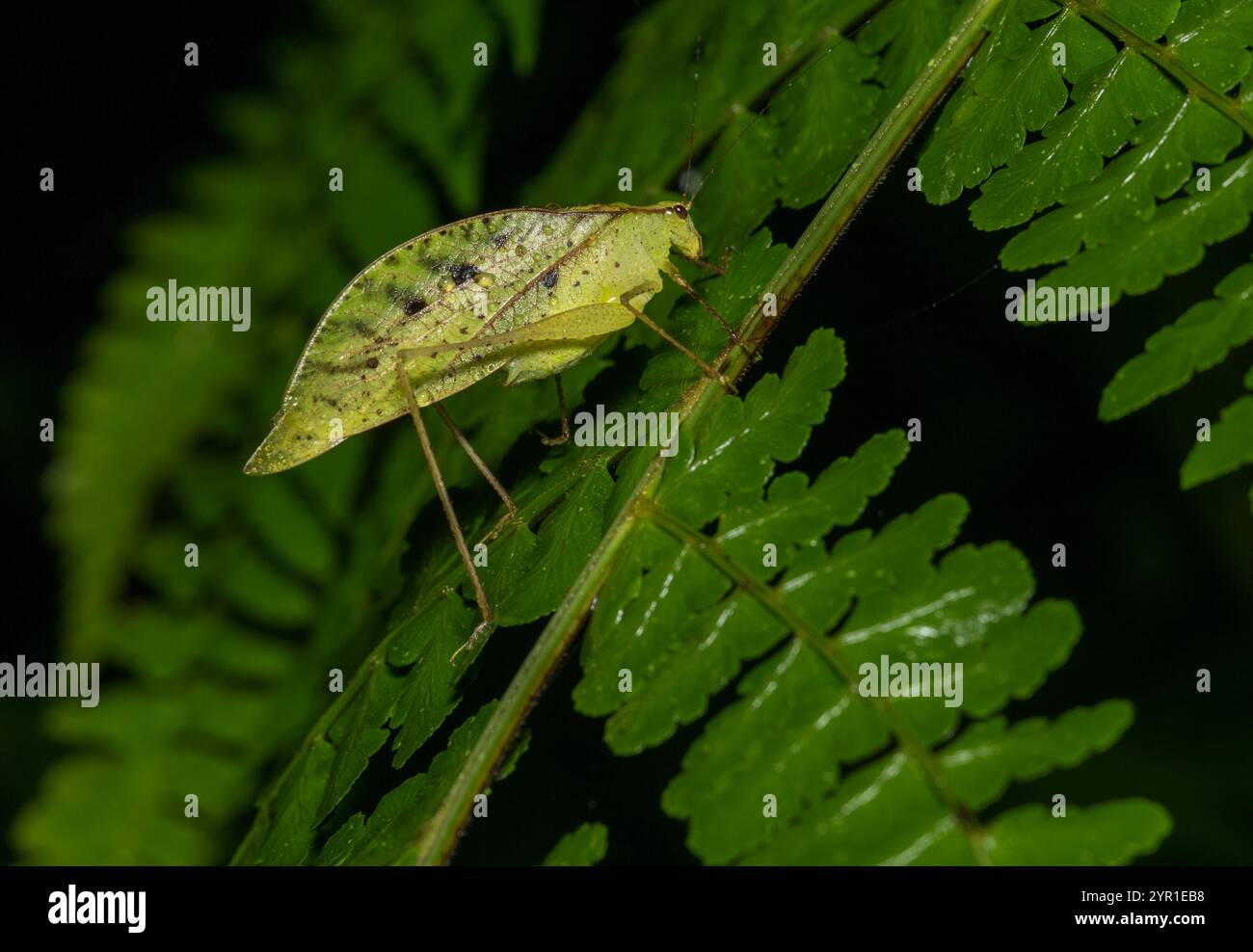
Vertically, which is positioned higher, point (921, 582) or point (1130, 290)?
point (1130, 290)

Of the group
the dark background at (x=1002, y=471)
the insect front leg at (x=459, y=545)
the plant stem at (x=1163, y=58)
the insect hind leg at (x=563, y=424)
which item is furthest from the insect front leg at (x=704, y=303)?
the plant stem at (x=1163, y=58)

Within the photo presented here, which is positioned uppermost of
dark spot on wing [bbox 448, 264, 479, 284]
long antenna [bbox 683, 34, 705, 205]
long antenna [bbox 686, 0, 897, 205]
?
long antenna [bbox 683, 34, 705, 205]

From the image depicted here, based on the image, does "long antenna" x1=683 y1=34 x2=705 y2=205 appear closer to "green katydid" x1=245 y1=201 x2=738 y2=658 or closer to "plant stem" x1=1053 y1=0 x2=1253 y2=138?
"green katydid" x1=245 y1=201 x2=738 y2=658

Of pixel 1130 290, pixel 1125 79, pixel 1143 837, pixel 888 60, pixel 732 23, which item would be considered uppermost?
pixel 732 23

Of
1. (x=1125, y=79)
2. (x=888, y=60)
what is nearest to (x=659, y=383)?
(x=888, y=60)

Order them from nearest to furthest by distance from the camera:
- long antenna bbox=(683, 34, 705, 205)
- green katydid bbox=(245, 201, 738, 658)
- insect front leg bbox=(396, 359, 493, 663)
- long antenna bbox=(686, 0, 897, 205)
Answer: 1. insect front leg bbox=(396, 359, 493, 663)
2. long antenna bbox=(686, 0, 897, 205)
3. green katydid bbox=(245, 201, 738, 658)
4. long antenna bbox=(683, 34, 705, 205)

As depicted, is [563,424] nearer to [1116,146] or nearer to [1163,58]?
[1116,146]

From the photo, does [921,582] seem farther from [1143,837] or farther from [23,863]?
[23,863]

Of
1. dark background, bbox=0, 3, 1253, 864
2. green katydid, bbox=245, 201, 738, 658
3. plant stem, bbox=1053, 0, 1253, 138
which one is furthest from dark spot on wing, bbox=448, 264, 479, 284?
plant stem, bbox=1053, 0, 1253, 138
